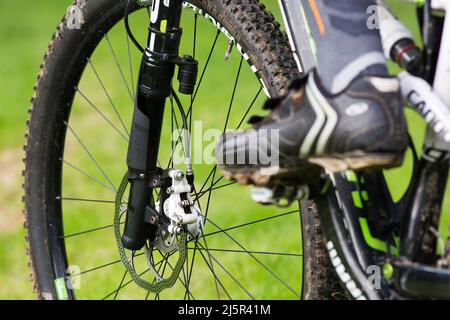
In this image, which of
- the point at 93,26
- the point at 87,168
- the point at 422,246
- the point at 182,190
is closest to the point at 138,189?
the point at 182,190

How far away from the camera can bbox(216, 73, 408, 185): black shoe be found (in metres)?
1.67

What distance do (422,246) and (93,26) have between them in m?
1.24

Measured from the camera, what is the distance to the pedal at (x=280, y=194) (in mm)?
1867

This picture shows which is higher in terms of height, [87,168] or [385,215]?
[87,168]

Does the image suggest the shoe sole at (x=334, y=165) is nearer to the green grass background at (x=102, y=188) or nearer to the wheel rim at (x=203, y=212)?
the wheel rim at (x=203, y=212)

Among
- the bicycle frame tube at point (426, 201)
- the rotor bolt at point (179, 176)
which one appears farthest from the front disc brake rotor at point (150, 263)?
the bicycle frame tube at point (426, 201)

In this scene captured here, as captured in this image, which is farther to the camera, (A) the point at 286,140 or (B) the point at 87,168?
(B) the point at 87,168

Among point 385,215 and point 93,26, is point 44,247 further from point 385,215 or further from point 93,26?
point 385,215

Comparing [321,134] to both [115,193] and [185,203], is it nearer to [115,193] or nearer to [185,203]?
[185,203]

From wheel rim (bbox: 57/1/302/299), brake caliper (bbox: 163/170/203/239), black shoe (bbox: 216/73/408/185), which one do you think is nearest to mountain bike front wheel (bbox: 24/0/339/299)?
wheel rim (bbox: 57/1/302/299)

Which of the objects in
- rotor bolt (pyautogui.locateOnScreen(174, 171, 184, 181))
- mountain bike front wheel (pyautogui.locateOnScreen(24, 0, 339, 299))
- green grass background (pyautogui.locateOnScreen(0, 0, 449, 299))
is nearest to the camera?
mountain bike front wheel (pyautogui.locateOnScreen(24, 0, 339, 299))

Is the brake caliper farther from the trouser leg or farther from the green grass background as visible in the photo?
the green grass background

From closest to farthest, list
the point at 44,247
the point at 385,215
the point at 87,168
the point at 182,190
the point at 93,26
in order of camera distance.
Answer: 1. the point at 385,215
2. the point at 182,190
3. the point at 93,26
4. the point at 44,247
5. the point at 87,168
